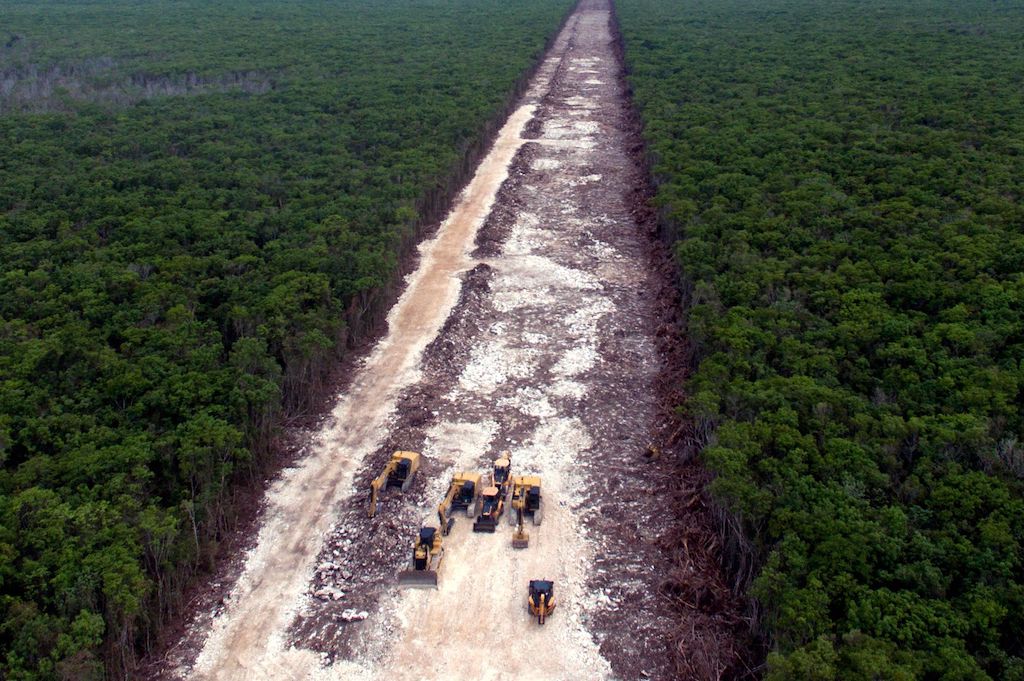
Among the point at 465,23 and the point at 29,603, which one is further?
the point at 465,23

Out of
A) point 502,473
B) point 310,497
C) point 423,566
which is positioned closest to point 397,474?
point 310,497

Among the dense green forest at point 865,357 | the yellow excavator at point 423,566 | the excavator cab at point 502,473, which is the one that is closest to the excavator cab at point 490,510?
the excavator cab at point 502,473

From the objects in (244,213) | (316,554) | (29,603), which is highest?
(244,213)

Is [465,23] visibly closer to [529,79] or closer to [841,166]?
[529,79]

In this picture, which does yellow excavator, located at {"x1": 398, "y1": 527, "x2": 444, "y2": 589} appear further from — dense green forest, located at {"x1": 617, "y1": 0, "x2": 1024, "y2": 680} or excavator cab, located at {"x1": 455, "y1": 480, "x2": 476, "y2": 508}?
dense green forest, located at {"x1": 617, "y1": 0, "x2": 1024, "y2": 680}

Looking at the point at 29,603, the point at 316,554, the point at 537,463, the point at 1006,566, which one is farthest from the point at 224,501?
the point at 1006,566

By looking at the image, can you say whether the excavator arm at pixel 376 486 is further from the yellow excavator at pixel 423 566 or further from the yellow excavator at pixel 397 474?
the yellow excavator at pixel 423 566

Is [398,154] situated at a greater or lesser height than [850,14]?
lesser

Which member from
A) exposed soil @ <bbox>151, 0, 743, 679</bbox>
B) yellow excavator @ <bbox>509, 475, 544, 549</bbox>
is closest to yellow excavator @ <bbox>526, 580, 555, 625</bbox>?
exposed soil @ <bbox>151, 0, 743, 679</bbox>

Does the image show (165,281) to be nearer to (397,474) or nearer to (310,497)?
(310,497)

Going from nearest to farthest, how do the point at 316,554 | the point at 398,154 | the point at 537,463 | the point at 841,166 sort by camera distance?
the point at 316,554, the point at 537,463, the point at 841,166, the point at 398,154
